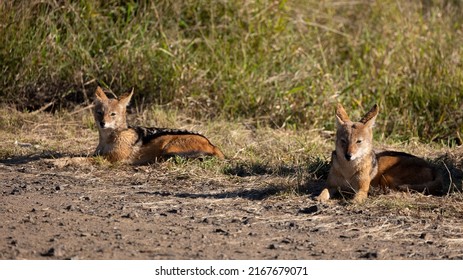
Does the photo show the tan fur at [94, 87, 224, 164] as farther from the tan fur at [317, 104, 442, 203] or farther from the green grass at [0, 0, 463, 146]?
the tan fur at [317, 104, 442, 203]

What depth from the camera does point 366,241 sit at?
20.6 feet

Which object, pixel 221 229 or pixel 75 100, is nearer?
pixel 221 229

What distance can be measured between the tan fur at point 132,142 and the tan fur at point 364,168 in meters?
1.64

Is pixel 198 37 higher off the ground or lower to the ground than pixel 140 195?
higher

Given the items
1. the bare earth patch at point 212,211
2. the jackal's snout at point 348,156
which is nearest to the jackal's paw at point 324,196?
the bare earth patch at point 212,211

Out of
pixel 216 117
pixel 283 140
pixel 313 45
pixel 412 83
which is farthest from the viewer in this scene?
pixel 313 45

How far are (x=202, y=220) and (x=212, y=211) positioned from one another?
31 cm

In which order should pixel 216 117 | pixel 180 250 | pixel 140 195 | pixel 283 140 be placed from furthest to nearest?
pixel 216 117, pixel 283 140, pixel 140 195, pixel 180 250

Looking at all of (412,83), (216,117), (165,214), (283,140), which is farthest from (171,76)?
(165,214)

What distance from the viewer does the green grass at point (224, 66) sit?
10.9 m

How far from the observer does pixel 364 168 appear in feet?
25.1

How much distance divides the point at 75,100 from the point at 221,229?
5.10 meters

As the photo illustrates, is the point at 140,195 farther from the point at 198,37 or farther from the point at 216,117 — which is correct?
the point at 198,37

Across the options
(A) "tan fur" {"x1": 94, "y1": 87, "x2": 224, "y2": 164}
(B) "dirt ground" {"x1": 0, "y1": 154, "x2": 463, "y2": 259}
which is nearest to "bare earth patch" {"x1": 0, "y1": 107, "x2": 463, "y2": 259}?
(B) "dirt ground" {"x1": 0, "y1": 154, "x2": 463, "y2": 259}
